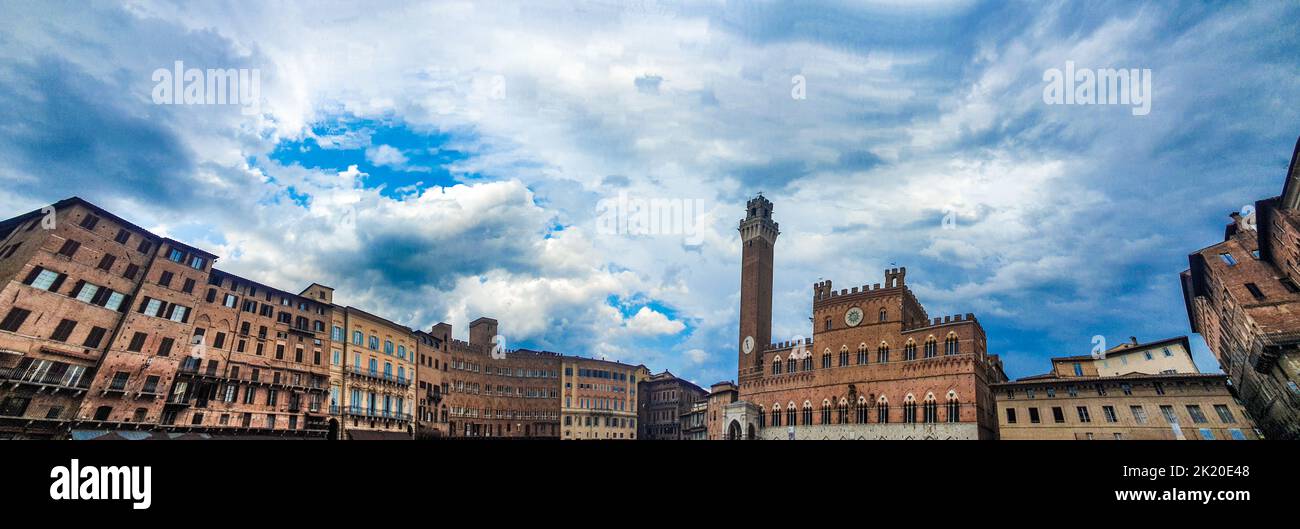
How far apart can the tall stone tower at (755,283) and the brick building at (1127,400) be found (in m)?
29.4

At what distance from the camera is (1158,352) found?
58344 mm

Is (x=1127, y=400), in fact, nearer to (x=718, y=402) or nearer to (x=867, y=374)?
(x=867, y=374)

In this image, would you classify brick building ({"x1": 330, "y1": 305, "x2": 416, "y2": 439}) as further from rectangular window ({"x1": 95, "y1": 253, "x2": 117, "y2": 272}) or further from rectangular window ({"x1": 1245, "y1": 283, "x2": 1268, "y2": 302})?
rectangular window ({"x1": 1245, "y1": 283, "x2": 1268, "y2": 302})

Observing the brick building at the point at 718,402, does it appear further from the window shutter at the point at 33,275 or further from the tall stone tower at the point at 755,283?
the window shutter at the point at 33,275

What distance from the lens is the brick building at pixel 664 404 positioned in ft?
339

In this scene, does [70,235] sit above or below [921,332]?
above

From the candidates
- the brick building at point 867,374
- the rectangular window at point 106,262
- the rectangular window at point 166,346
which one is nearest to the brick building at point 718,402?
the brick building at point 867,374

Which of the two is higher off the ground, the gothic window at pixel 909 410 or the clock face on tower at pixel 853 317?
the clock face on tower at pixel 853 317

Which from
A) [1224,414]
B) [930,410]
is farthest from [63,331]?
[1224,414]

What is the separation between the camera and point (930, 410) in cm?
6228
